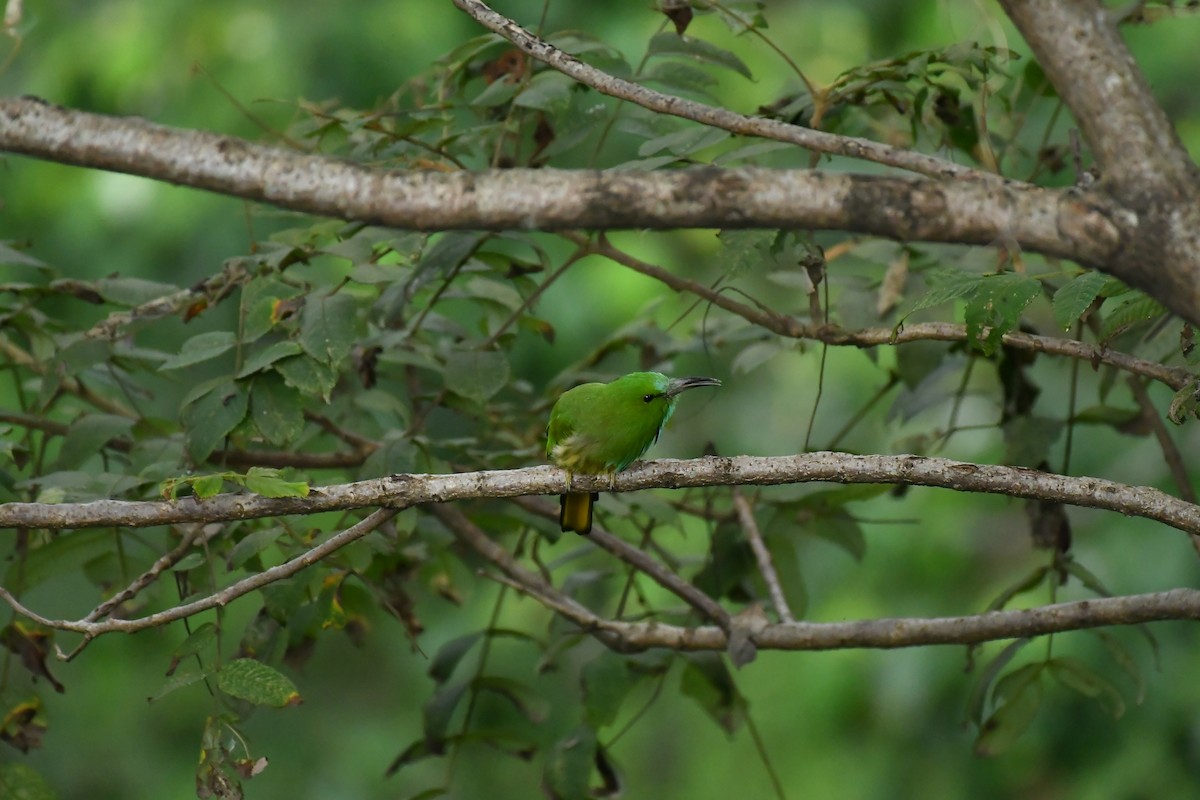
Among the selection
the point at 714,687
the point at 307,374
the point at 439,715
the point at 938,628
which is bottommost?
the point at 439,715

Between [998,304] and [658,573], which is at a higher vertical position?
[998,304]

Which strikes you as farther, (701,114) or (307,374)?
(307,374)

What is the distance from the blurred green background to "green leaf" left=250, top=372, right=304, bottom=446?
2.01m

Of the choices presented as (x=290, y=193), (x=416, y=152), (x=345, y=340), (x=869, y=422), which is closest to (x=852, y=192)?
(x=290, y=193)

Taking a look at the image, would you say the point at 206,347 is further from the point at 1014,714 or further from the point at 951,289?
the point at 1014,714

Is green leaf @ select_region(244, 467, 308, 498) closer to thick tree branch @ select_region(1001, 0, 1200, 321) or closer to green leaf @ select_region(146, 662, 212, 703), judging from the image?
green leaf @ select_region(146, 662, 212, 703)

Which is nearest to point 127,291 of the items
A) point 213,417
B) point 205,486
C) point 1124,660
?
point 213,417

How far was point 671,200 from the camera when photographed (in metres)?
1.33

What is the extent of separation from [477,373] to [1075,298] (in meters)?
1.30

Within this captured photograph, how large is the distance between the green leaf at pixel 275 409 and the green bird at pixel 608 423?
18.0 inches

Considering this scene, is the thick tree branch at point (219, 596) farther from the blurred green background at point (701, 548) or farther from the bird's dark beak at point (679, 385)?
the blurred green background at point (701, 548)

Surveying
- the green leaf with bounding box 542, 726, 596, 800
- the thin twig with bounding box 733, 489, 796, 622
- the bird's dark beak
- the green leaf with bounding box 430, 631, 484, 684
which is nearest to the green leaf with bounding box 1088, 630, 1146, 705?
the thin twig with bounding box 733, 489, 796, 622

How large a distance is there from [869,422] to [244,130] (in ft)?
9.89

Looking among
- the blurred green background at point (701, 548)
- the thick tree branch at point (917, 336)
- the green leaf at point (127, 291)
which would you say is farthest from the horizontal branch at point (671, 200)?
the blurred green background at point (701, 548)
